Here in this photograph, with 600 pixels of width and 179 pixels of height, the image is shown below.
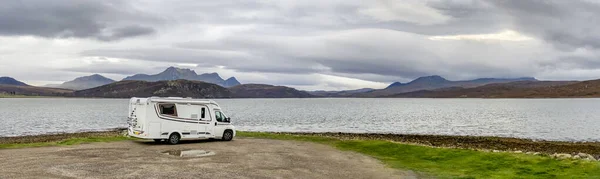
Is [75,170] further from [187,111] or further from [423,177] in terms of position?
[423,177]

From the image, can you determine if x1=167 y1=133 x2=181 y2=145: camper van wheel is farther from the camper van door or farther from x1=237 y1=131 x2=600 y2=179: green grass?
x1=237 y1=131 x2=600 y2=179: green grass

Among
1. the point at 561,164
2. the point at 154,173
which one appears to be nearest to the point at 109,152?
the point at 154,173

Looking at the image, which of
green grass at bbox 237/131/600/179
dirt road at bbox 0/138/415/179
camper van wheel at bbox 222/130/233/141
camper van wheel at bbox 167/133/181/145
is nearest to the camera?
dirt road at bbox 0/138/415/179

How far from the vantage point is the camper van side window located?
1315 inches

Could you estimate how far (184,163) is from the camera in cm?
2411

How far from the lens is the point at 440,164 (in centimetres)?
2559

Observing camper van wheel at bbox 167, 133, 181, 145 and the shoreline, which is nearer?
camper van wheel at bbox 167, 133, 181, 145

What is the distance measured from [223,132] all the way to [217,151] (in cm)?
730

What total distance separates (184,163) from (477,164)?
49.8ft

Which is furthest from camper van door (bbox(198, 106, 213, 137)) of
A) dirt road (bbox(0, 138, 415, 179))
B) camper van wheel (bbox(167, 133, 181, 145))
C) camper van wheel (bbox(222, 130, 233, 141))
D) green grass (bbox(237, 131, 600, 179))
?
green grass (bbox(237, 131, 600, 179))

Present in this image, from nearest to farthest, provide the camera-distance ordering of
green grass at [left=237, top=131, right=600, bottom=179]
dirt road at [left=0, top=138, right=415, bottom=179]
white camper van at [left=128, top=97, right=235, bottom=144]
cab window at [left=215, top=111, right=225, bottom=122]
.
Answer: dirt road at [left=0, top=138, right=415, bottom=179], green grass at [left=237, top=131, right=600, bottom=179], white camper van at [left=128, top=97, right=235, bottom=144], cab window at [left=215, top=111, right=225, bottom=122]

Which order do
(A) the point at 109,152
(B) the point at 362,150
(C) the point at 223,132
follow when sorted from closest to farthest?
(A) the point at 109,152
(B) the point at 362,150
(C) the point at 223,132

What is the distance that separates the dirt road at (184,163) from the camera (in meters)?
21.0

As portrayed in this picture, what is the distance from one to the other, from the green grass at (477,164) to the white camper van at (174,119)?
11617mm
